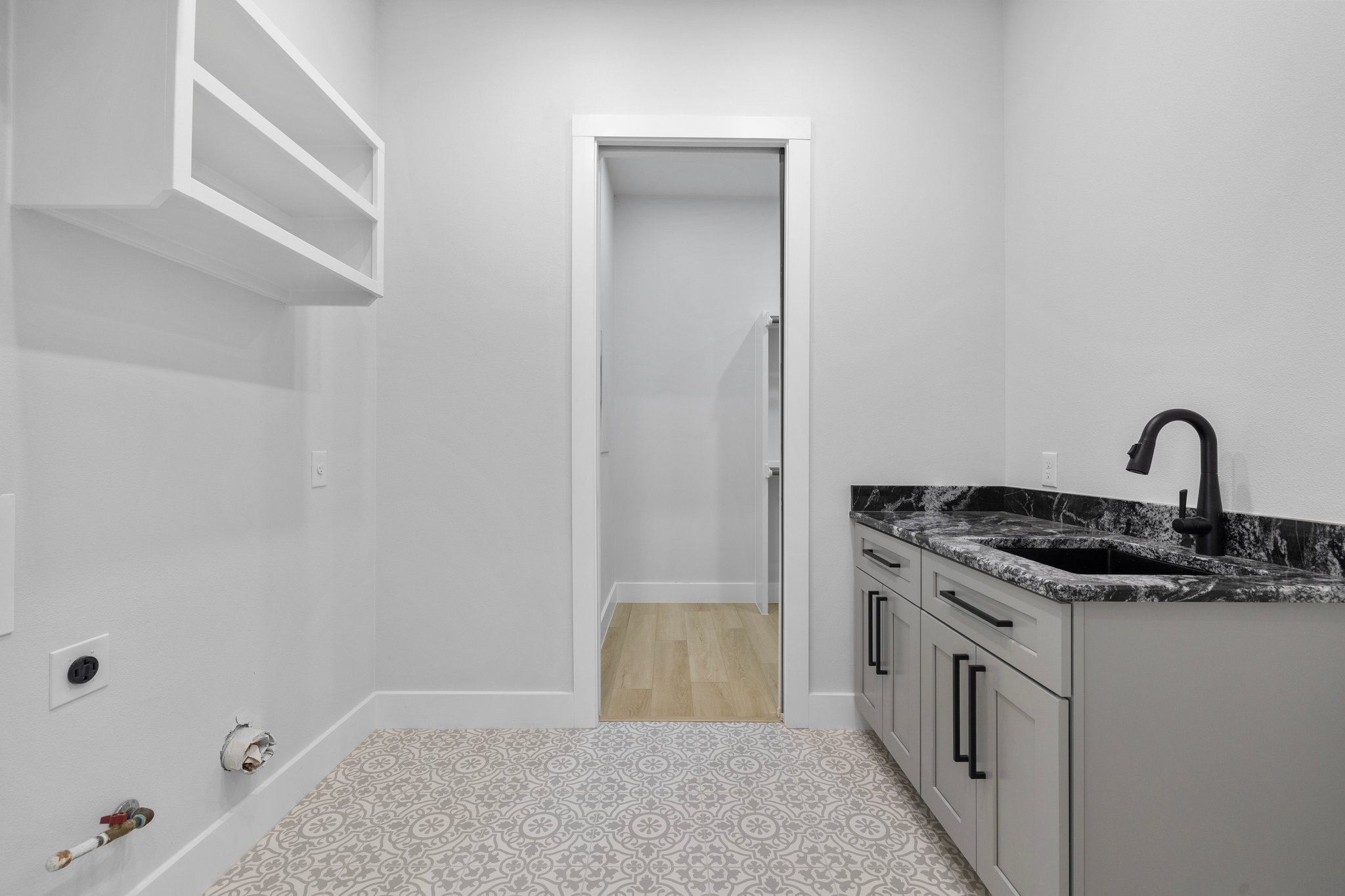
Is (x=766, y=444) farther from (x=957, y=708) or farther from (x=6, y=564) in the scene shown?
(x=6, y=564)

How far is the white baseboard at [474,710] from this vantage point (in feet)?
7.74

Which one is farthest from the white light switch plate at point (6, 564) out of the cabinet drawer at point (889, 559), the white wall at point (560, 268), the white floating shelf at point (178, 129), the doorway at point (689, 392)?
the doorway at point (689, 392)

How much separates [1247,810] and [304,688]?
7.34 ft

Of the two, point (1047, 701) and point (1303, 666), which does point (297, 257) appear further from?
point (1303, 666)

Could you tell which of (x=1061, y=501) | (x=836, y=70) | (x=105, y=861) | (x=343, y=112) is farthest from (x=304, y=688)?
(x=836, y=70)

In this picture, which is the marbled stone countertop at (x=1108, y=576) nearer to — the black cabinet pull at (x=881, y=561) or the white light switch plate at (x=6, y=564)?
the black cabinet pull at (x=881, y=561)

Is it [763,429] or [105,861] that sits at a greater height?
[763,429]

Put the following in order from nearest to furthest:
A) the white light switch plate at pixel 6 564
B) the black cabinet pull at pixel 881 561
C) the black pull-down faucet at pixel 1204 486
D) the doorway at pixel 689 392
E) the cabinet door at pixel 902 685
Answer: the white light switch plate at pixel 6 564 → the black pull-down faucet at pixel 1204 486 → the cabinet door at pixel 902 685 → the black cabinet pull at pixel 881 561 → the doorway at pixel 689 392

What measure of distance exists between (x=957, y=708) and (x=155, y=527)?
181 cm

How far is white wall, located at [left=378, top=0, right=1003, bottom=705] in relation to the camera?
92.7 inches

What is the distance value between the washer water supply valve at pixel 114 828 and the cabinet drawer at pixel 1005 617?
5.71ft

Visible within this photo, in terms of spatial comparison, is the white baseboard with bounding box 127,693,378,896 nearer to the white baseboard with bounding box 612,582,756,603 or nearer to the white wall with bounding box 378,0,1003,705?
the white wall with bounding box 378,0,1003,705

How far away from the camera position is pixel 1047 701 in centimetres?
116

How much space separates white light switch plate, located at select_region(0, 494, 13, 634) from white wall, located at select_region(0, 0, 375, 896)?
30 mm
